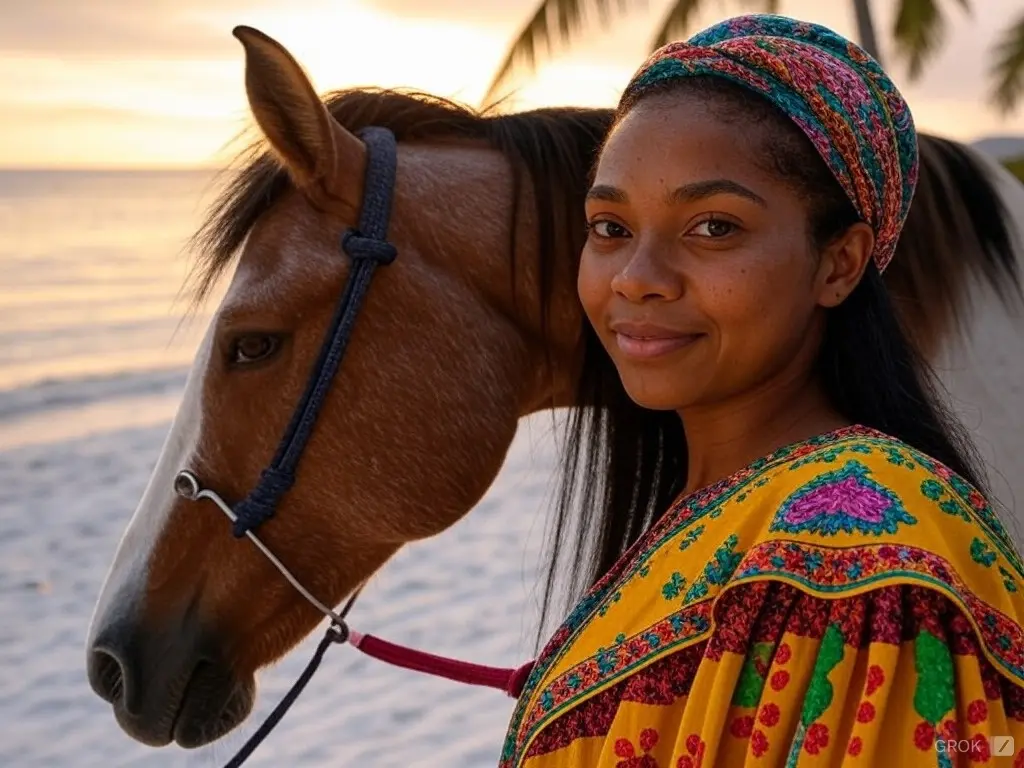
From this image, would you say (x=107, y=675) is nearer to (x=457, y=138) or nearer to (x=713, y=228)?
(x=457, y=138)

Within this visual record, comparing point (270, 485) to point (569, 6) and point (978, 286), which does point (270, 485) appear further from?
point (569, 6)

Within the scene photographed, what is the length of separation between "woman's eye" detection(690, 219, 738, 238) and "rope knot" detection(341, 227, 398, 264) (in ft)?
2.37

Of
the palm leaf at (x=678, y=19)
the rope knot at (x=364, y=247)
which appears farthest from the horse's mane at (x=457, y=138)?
the palm leaf at (x=678, y=19)

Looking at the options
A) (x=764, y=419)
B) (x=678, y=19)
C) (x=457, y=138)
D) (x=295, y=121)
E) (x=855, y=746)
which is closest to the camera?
(x=855, y=746)

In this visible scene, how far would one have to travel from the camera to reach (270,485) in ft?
5.63

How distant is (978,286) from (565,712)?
118 centimetres

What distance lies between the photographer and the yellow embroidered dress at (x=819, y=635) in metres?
0.88

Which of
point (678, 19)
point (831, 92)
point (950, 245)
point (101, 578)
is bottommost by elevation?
point (101, 578)

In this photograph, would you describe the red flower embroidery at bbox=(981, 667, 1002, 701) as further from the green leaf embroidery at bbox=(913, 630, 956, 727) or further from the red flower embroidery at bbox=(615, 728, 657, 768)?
the red flower embroidery at bbox=(615, 728, 657, 768)

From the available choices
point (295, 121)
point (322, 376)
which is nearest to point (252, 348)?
point (322, 376)

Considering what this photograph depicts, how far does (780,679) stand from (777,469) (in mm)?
215

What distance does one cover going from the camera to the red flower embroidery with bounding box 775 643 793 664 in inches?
36.3

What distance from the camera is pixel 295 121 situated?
1640 millimetres

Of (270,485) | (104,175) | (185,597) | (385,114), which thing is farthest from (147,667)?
(104,175)
